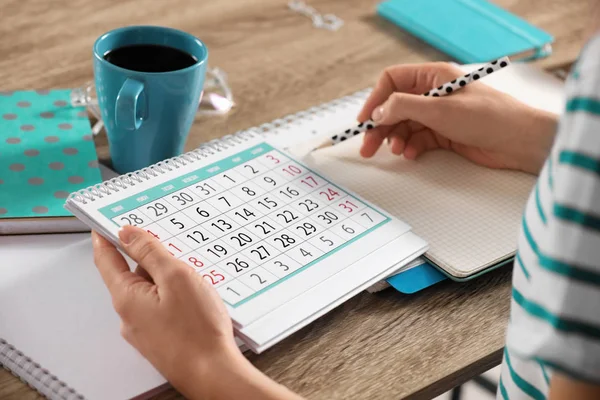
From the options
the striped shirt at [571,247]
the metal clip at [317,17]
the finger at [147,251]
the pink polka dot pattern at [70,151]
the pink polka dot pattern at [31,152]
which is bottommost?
the pink polka dot pattern at [70,151]

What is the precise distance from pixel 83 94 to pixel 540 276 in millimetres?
645

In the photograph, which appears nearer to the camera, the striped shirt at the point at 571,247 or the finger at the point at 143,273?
the striped shirt at the point at 571,247

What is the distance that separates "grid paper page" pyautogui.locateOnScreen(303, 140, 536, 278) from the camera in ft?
2.54

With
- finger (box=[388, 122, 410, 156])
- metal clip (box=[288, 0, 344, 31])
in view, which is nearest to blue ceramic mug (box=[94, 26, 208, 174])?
finger (box=[388, 122, 410, 156])

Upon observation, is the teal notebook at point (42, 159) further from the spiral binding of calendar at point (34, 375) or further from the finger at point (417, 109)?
the finger at point (417, 109)

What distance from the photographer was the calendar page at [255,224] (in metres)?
0.69

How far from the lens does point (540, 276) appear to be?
0.49m

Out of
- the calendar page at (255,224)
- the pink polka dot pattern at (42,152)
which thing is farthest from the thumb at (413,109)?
the pink polka dot pattern at (42,152)

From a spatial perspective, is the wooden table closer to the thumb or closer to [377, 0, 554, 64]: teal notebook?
[377, 0, 554, 64]: teal notebook

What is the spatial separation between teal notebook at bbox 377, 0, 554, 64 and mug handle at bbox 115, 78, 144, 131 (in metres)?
0.52

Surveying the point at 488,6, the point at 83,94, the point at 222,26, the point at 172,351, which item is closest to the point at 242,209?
the point at 172,351

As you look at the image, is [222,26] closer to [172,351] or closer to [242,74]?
[242,74]

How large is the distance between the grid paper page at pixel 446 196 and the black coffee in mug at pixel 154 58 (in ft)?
0.56

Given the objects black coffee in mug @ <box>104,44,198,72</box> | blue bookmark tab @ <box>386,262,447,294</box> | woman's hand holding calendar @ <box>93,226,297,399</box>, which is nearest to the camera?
woman's hand holding calendar @ <box>93,226,297,399</box>
